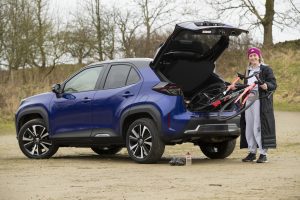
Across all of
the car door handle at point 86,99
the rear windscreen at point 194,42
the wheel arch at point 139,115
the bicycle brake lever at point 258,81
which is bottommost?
the wheel arch at point 139,115

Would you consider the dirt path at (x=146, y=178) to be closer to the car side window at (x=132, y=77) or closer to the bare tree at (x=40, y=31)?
the car side window at (x=132, y=77)

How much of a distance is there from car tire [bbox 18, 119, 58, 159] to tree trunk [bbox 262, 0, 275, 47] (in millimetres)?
28490

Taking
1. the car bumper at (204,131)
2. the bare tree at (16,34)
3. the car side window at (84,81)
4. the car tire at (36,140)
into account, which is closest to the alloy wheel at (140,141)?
the car bumper at (204,131)

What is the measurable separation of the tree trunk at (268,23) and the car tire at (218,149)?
92.0 ft

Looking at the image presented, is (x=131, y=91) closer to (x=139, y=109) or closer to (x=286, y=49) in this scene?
(x=139, y=109)

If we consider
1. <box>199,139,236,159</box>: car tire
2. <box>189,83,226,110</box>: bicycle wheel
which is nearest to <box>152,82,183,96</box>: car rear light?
<box>189,83,226,110</box>: bicycle wheel

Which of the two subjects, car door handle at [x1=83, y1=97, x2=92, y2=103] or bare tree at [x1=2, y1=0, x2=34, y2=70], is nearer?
car door handle at [x1=83, y1=97, x2=92, y2=103]

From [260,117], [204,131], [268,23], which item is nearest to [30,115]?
[204,131]

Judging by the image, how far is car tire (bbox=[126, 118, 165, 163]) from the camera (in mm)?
11125

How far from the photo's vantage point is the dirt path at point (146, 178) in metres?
7.78

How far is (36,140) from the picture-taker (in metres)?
13.2

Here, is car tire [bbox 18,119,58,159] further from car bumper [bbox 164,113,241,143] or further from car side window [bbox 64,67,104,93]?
car bumper [bbox 164,113,241,143]

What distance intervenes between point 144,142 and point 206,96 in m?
1.31

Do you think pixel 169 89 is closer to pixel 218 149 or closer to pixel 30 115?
pixel 218 149
